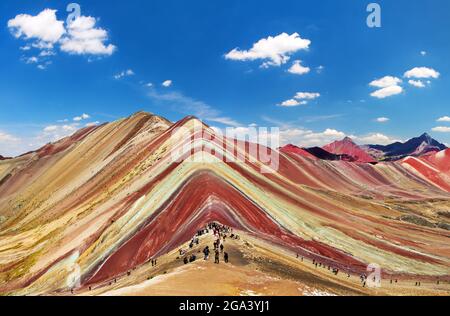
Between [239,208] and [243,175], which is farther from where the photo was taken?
[243,175]

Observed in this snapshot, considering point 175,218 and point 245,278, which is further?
point 175,218

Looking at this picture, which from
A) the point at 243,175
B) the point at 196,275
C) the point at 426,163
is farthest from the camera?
the point at 426,163

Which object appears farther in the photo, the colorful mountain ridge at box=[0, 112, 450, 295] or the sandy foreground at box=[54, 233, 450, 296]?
the colorful mountain ridge at box=[0, 112, 450, 295]

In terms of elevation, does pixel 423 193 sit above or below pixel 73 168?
below

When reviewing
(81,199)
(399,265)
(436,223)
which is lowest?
(399,265)

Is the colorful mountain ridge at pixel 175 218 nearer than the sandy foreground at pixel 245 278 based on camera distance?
No

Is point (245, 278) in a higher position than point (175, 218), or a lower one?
lower

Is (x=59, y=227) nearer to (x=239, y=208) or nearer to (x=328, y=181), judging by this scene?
(x=239, y=208)
